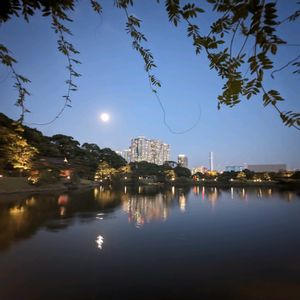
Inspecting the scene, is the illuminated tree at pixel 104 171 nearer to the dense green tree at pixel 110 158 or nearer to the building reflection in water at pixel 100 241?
the dense green tree at pixel 110 158

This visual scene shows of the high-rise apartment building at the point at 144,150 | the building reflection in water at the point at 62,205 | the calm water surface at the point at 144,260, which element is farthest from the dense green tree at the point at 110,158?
the high-rise apartment building at the point at 144,150

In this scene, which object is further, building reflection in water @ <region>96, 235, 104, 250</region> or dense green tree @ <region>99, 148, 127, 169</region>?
dense green tree @ <region>99, 148, 127, 169</region>

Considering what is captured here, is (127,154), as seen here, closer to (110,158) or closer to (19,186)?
(110,158)

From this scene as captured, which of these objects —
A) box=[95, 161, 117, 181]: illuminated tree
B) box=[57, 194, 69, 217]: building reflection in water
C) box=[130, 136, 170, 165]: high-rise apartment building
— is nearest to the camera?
box=[57, 194, 69, 217]: building reflection in water

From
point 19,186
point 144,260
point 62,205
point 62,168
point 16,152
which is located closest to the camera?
point 144,260

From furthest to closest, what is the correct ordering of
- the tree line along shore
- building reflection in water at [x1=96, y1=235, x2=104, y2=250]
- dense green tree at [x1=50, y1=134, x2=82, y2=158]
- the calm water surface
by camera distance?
1. dense green tree at [x1=50, y1=134, x2=82, y2=158]
2. the tree line along shore
3. building reflection in water at [x1=96, y1=235, x2=104, y2=250]
4. the calm water surface

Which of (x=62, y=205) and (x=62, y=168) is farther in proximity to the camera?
(x=62, y=168)

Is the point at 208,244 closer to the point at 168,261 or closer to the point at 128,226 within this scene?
the point at 168,261

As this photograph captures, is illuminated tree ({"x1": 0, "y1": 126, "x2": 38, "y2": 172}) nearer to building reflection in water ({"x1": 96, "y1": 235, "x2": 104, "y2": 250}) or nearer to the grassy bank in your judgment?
the grassy bank

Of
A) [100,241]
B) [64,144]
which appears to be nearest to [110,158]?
[64,144]

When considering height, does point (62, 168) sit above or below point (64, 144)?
below

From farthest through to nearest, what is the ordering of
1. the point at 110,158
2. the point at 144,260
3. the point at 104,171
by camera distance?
the point at 110,158, the point at 104,171, the point at 144,260

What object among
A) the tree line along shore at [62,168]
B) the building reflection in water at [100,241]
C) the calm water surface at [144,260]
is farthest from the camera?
the tree line along shore at [62,168]

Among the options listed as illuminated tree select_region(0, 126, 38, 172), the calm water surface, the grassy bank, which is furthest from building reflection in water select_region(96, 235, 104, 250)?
illuminated tree select_region(0, 126, 38, 172)
